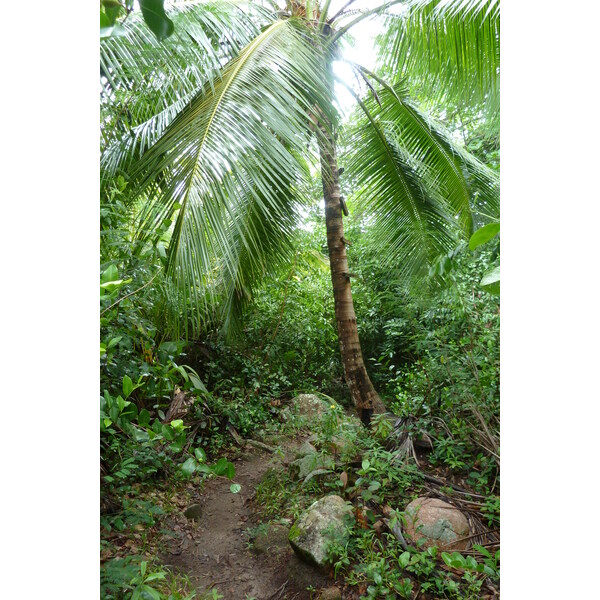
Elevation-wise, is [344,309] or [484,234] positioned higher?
[344,309]

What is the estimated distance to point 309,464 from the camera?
9.82ft

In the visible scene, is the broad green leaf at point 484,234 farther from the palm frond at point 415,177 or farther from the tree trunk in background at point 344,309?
the palm frond at point 415,177

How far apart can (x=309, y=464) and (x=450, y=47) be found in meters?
2.71

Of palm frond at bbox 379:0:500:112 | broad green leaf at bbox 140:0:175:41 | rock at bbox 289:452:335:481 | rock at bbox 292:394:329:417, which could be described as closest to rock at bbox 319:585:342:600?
rock at bbox 289:452:335:481

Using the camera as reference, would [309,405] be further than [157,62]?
Yes

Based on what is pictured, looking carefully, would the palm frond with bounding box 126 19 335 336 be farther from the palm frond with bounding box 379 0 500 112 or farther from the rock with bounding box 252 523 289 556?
the rock with bounding box 252 523 289 556

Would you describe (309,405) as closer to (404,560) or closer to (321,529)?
(321,529)

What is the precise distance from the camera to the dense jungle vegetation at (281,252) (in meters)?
1.75

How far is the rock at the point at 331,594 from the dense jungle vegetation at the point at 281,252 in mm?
29

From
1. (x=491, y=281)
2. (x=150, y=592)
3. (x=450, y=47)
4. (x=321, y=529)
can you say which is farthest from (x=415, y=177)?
(x=150, y=592)

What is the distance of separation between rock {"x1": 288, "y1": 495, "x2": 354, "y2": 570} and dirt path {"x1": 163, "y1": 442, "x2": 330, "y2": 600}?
93 mm

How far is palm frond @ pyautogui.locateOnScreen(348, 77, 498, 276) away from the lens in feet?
11.4

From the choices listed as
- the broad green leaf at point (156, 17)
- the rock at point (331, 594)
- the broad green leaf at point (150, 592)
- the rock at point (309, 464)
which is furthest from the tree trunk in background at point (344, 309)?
the broad green leaf at point (156, 17)
